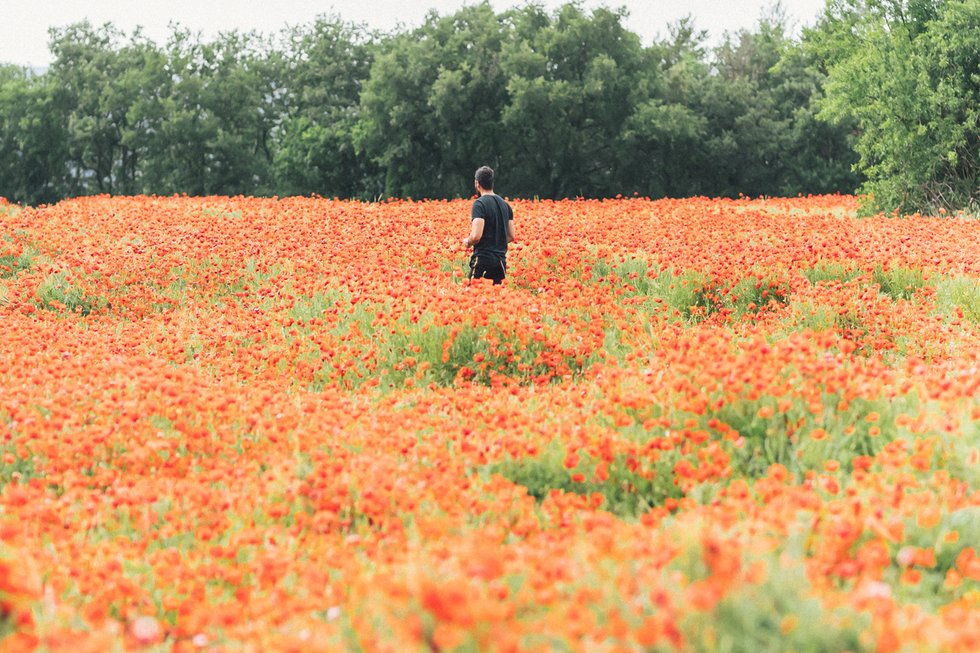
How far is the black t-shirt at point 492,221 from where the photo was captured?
10.2 metres

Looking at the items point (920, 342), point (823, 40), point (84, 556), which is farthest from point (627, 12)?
point (84, 556)

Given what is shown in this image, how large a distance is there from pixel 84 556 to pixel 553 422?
287cm

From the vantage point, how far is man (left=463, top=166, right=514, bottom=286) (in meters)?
10.1

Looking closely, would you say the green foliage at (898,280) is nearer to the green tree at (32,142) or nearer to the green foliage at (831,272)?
the green foliage at (831,272)

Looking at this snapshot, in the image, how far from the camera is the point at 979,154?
21.2 metres

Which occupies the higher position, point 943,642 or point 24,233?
point 943,642

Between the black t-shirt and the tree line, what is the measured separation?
23.0m

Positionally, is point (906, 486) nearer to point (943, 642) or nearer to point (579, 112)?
point (943, 642)

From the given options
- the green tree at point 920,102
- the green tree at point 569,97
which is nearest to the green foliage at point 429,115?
the green tree at point 569,97

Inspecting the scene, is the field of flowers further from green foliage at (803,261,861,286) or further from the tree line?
the tree line

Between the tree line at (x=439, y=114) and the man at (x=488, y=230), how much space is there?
75.4 ft

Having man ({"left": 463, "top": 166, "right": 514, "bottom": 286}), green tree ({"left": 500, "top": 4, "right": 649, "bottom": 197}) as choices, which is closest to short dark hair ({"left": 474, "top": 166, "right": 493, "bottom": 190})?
man ({"left": 463, "top": 166, "right": 514, "bottom": 286})

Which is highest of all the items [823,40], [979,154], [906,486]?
[823,40]

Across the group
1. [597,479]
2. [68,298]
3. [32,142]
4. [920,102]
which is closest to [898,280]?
[597,479]
